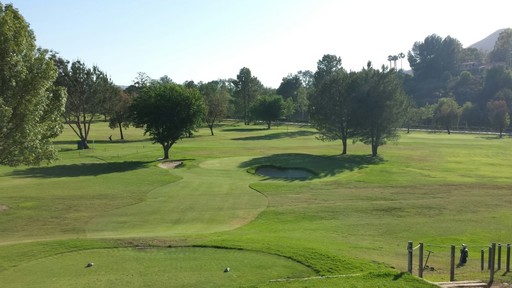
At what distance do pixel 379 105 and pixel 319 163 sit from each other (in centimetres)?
1653

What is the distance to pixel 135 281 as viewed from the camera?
15703 mm

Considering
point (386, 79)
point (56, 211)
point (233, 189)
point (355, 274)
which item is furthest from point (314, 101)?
point (355, 274)

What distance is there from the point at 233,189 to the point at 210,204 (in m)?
6.28

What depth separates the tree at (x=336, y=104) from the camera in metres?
69.2

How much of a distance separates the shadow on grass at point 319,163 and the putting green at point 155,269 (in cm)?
2811

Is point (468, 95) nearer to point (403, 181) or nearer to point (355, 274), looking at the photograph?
point (403, 181)

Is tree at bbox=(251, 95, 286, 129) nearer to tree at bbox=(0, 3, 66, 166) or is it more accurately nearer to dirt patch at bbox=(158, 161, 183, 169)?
dirt patch at bbox=(158, 161, 183, 169)

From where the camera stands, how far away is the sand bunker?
4928 cm

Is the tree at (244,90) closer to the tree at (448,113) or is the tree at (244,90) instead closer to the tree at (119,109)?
the tree at (448,113)

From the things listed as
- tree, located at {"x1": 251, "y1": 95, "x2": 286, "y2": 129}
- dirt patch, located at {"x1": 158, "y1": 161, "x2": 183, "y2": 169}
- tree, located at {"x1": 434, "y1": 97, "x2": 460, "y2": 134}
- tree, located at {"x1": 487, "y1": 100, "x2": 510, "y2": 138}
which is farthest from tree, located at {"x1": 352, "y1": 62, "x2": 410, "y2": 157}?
tree, located at {"x1": 434, "y1": 97, "x2": 460, "y2": 134}

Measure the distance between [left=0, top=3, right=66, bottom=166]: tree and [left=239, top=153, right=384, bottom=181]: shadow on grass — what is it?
25.7 m

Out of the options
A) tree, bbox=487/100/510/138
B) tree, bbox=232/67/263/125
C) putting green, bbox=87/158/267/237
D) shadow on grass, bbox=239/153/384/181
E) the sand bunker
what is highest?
tree, bbox=232/67/263/125

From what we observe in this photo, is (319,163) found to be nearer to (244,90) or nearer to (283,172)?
(283,172)

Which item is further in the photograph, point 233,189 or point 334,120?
point 334,120
